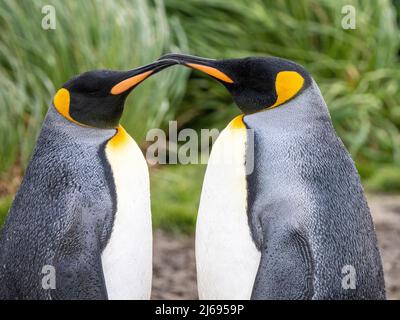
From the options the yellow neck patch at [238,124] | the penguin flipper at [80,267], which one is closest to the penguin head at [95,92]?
the yellow neck patch at [238,124]

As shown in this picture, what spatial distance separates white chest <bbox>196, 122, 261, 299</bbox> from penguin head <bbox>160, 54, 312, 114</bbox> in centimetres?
14

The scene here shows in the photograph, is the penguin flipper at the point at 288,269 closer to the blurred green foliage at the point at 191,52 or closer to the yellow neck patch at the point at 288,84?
the yellow neck patch at the point at 288,84

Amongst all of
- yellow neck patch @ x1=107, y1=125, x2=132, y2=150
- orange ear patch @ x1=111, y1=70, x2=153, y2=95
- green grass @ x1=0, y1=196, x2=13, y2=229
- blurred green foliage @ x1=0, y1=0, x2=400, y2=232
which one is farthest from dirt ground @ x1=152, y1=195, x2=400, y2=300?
orange ear patch @ x1=111, y1=70, x2=153, y2=95

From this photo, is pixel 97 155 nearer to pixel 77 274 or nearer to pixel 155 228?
pixel 77 274

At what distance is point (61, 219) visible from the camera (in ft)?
10.9

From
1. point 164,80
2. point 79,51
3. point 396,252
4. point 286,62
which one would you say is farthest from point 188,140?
point 286,62

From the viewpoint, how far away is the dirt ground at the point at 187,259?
5.19 metres

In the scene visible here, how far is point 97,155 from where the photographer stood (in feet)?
11.3

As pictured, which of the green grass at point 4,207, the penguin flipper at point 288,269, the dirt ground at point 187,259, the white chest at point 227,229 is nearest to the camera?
the penguin flipper at point 288,269

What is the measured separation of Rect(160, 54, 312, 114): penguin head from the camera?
346 cm

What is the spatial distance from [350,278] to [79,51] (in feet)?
11.1

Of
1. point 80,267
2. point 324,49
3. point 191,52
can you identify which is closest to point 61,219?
point 80,267

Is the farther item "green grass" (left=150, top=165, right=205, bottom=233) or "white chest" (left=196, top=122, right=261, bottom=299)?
"green grass" (left=150, top=165, right=205, bottom=233)

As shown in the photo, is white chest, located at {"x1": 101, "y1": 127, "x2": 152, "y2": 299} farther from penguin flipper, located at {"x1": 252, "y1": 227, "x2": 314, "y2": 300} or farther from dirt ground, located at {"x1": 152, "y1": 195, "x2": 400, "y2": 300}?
dirt ground, located at {"x1": 152, "y1": 195, "x2": 400, "y2": 300}
